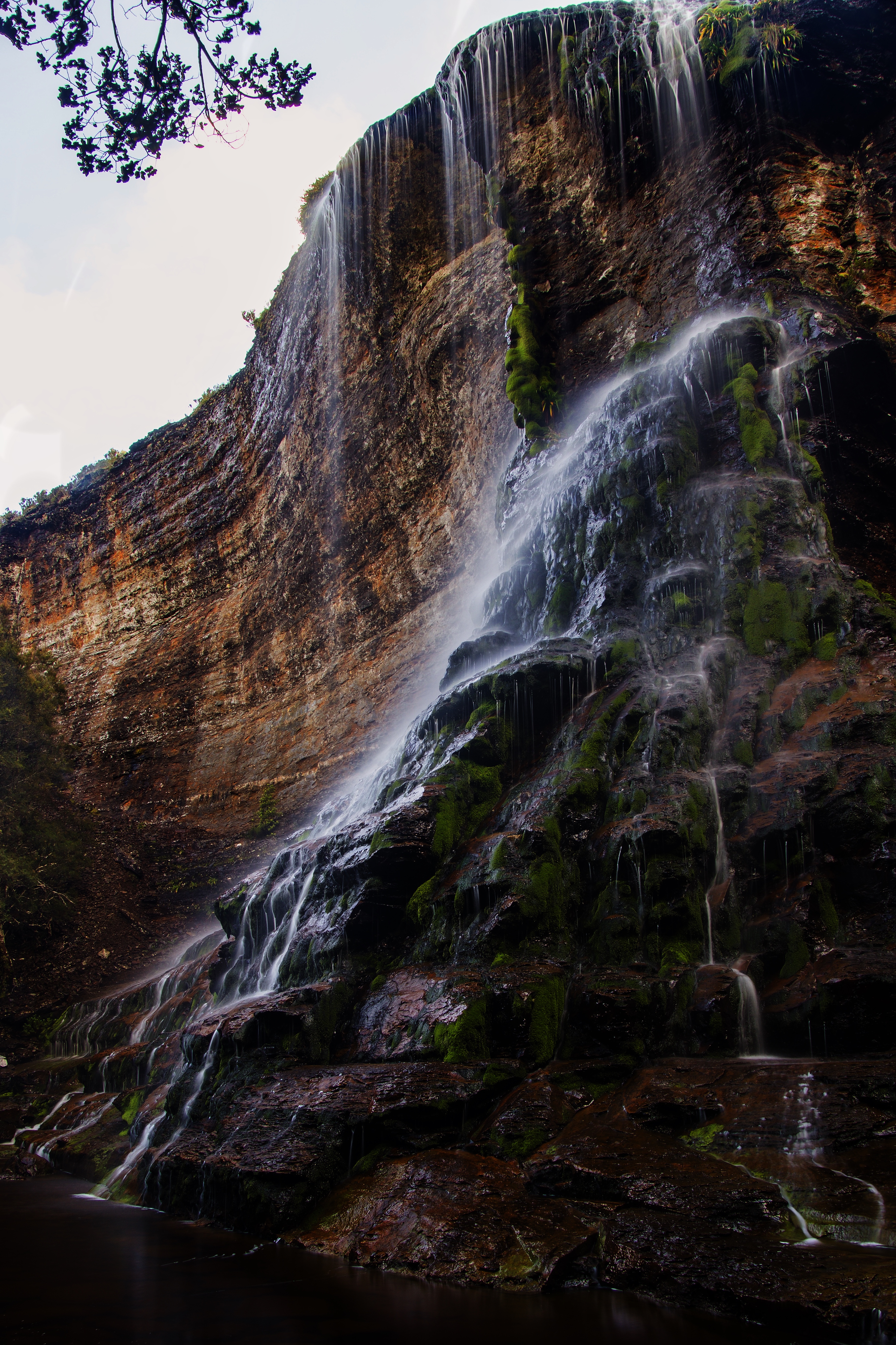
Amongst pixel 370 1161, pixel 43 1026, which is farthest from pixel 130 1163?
pixel 43 1026

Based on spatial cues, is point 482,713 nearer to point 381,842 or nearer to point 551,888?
point 381,842

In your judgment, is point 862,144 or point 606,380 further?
point 606,380

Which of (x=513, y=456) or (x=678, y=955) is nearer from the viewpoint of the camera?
Result: (x=678, y=955)

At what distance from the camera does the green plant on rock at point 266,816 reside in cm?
2128

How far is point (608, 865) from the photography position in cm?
762

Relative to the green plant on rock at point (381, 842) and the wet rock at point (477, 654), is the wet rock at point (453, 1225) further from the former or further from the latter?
the wet rock at point (477, 654)

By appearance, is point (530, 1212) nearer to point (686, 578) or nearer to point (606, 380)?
point (686, 578)

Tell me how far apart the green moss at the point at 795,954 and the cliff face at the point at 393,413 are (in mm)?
6539

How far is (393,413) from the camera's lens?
73.8 ft

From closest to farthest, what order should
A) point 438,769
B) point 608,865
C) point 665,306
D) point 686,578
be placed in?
point 608,865 → point 438,769 → point 686,578 → point 665,306

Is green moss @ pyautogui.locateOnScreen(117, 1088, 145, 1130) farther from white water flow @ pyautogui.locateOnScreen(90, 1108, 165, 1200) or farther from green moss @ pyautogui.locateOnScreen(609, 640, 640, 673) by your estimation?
green moss @ pyautogui.locateOnScreen(609, 640, 640, 673)

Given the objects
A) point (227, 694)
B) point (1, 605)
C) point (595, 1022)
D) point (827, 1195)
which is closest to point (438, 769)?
point (595, 1022)

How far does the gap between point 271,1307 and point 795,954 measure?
15.9ft

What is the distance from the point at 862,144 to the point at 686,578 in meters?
10.9
